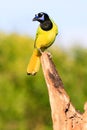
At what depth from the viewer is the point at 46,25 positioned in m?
7.32

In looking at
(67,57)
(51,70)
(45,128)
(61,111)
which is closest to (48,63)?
(51,70)

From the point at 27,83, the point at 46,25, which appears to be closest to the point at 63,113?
the point at 46,25

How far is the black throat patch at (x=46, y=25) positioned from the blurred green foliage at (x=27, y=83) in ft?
46.1

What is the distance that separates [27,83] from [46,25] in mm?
16588

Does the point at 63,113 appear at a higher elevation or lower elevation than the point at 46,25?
lower

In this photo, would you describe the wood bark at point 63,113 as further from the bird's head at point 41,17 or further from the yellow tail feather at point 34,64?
the bird's head at point 41,17

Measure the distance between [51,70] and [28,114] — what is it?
17374mm

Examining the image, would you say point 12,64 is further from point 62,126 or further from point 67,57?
point 62,126

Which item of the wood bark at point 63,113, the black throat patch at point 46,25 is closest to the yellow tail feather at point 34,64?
the black throat patch at point 46,25

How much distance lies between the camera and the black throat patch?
7287mm

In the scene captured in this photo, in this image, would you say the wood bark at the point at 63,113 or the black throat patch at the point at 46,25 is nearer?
the wood bark at the point at 63,113

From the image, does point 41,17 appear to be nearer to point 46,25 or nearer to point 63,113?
point 46,25

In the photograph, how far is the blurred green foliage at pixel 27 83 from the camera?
2228 cm

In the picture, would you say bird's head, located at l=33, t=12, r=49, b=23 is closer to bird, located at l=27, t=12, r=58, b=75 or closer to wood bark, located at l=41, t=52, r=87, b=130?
bird, located at l=27, t=12, r=58, b=75
